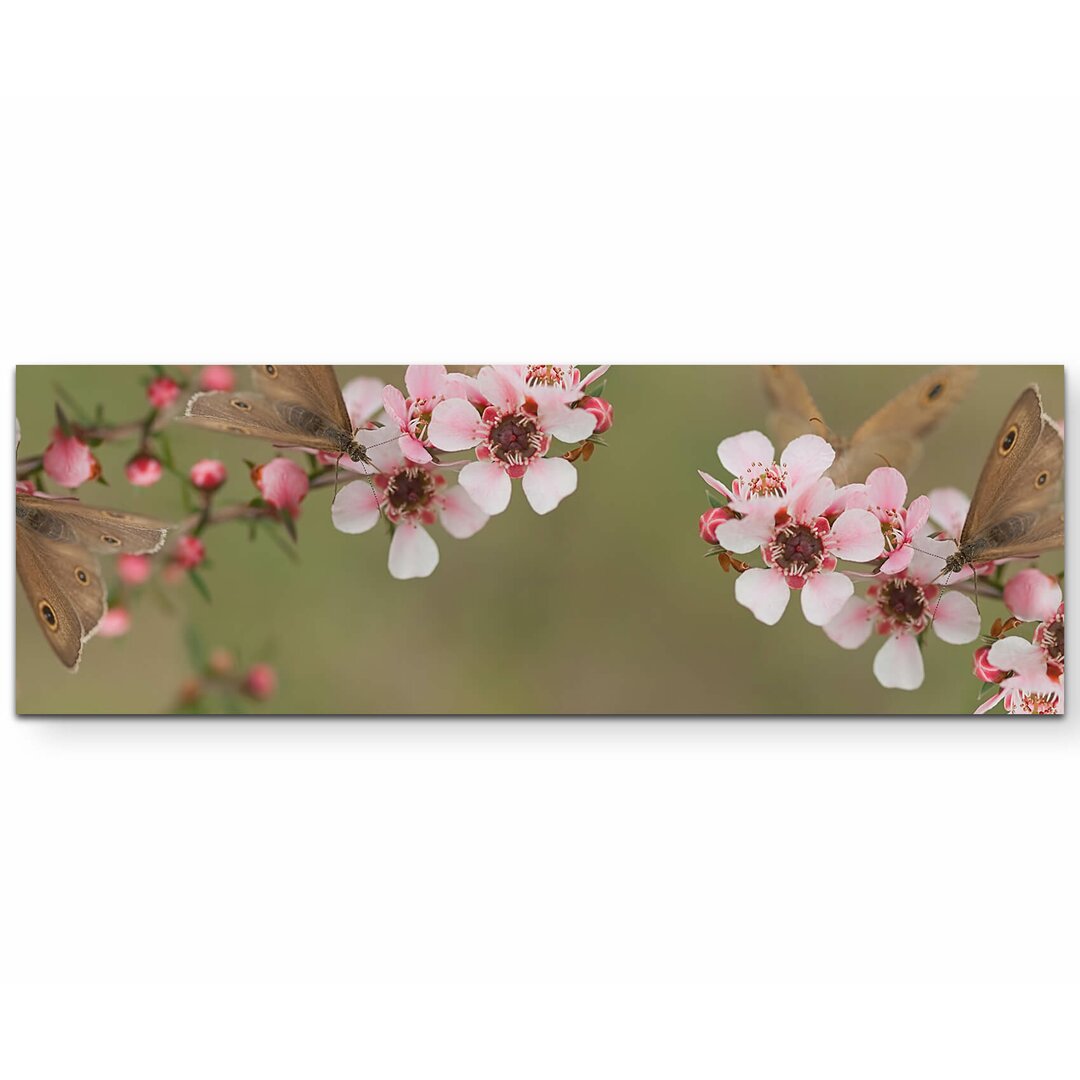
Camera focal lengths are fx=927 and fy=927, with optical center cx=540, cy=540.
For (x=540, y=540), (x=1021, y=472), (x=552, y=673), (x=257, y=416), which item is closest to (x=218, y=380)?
Result: (x=257, y=416)

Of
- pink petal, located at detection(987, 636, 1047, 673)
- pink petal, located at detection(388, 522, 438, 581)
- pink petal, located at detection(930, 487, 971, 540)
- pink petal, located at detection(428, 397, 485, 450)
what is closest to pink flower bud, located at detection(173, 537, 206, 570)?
pink petal, located at detection(388, 522, 438, 581)

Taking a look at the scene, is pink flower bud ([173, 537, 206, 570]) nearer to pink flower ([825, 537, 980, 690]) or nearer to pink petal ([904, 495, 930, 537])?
pink flower ([825, 537, 980, 690])

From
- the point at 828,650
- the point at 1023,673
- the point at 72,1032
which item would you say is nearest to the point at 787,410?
the point at 828,650

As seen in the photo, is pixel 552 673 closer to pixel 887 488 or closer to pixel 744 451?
pixel 744 451

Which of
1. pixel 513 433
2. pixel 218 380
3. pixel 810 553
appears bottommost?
pixel 810 553

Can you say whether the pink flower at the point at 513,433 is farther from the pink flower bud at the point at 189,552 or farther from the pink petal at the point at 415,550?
the pink flower bud at the point at 189,552
